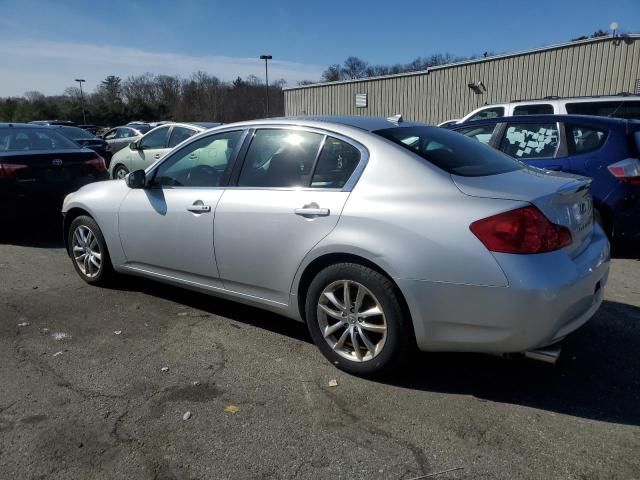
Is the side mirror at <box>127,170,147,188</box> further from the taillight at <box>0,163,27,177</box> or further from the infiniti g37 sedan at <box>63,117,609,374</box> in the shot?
the taillight at <box>0,163,27,177</box>

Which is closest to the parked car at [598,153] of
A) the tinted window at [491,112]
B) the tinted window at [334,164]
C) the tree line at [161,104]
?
the tinted window at [334,164]

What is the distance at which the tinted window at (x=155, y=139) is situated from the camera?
11.3 metres

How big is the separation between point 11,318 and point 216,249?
190 centimetres

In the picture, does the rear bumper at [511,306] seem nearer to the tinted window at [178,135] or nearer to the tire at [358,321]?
the tire at [358,321]

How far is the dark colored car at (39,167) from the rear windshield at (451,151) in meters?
5.07

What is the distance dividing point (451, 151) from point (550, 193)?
759 mm

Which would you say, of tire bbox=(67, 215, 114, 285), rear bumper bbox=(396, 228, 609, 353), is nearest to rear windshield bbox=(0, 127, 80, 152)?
tire bbox=(67, 215, 114, 285)

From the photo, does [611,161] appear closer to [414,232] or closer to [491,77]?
[414,232]

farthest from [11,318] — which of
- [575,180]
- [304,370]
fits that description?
[575,180]

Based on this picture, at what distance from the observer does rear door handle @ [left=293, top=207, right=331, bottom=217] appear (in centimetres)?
321

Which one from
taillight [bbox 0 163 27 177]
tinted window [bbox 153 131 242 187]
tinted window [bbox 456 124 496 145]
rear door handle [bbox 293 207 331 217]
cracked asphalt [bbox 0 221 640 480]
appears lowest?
cracked asphalt [bbox 0 221 640 480]

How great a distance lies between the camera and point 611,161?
562cm

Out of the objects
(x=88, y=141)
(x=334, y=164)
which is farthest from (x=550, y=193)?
(x=88, y=141)

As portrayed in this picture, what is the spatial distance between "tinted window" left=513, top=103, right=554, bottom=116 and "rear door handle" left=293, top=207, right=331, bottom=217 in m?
6.69
